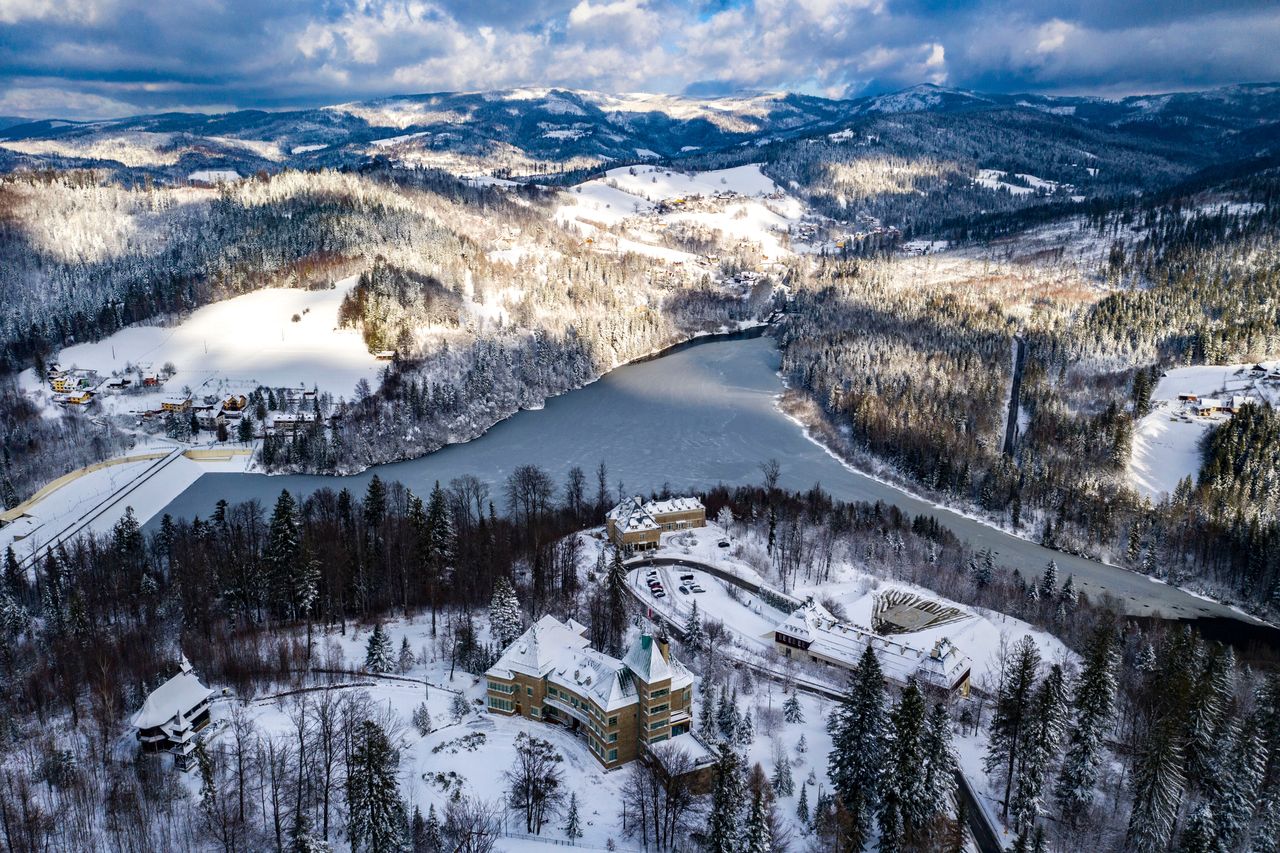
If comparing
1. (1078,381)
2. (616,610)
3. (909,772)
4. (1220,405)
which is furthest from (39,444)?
(1220,405)

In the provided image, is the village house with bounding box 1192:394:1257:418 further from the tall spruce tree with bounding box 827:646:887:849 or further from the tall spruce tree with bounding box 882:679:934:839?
the tall spruce tree with bounding box 882:679:934:839

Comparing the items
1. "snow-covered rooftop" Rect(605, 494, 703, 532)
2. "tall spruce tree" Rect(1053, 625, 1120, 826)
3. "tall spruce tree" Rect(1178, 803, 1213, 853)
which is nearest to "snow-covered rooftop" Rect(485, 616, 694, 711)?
"tall spruce tree" Rect(1053, 625, 1120, 826)

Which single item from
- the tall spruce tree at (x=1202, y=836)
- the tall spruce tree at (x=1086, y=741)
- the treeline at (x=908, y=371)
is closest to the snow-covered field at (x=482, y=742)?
the tall spruce tree at (x=1086, y=741)

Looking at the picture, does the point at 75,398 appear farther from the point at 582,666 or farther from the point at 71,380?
the point at 582,666

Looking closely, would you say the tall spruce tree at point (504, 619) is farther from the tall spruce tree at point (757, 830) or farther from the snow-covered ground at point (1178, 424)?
the snow-covered ground at point (1178, 424)

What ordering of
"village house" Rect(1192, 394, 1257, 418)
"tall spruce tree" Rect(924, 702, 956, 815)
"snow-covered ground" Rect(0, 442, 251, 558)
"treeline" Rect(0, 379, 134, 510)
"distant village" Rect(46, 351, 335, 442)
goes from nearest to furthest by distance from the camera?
"tall spruce tree" Rect(924, 702, 956, 815), "snow-covered ground" Rect(0, 442, 251, 558), "treeline" Rect(0, 379, 134, 510), "village house" Rect(1192, 394, 1257, 418), "distant village" Rect(46, 351, 335, 442)

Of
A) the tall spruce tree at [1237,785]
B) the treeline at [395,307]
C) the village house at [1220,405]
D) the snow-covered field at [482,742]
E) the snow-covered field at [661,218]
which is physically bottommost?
the snow-covered field at [482,742]
